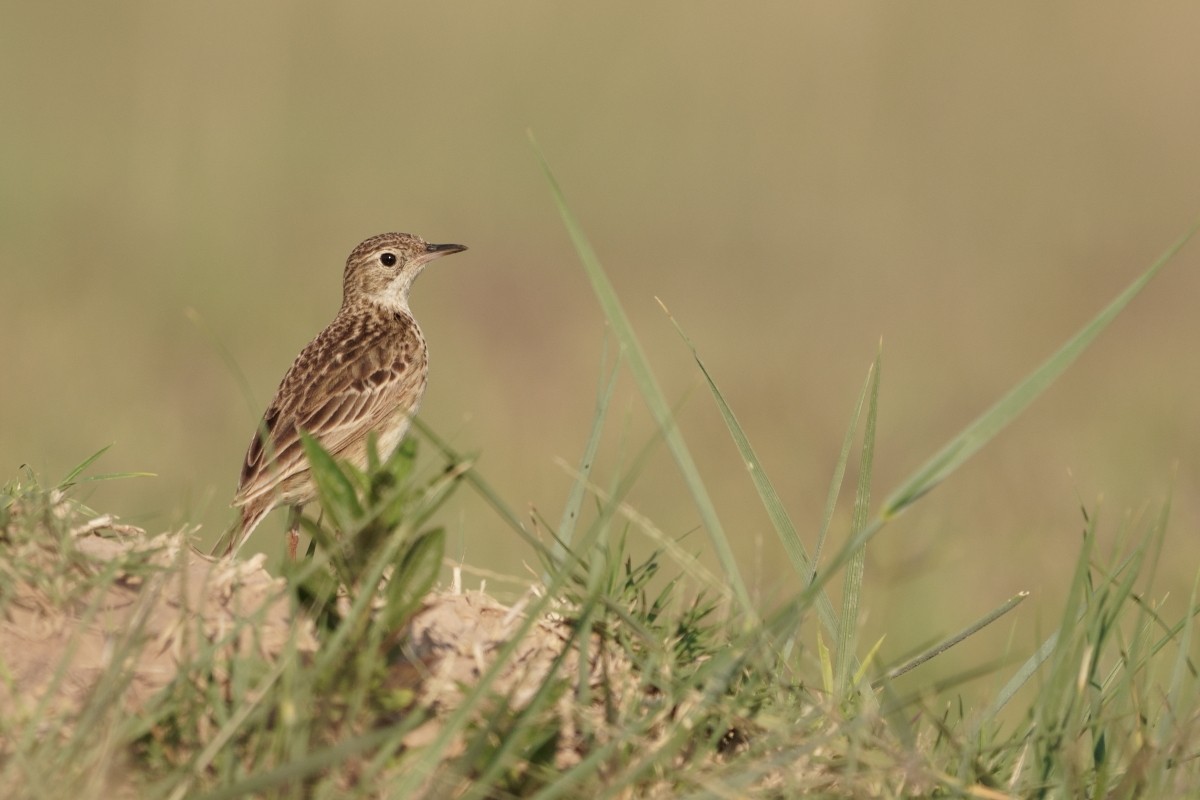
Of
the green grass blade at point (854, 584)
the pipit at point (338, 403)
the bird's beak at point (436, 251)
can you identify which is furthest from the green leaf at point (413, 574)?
the bird's beak at point (436, 251)

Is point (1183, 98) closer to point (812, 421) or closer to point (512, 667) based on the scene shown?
point (812, 421)

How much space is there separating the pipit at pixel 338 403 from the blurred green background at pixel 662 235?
1150mm

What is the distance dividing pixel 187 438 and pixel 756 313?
5.66 meters

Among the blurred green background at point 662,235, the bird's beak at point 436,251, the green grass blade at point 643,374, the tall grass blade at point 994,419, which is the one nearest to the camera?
the tall grass blade at point 994,419

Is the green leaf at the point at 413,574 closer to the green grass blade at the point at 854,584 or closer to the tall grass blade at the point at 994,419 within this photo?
the tall grass blade at the point at 994,419

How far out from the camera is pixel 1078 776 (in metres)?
2.97

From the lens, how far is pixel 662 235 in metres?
16.8

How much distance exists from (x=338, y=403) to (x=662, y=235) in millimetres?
10499

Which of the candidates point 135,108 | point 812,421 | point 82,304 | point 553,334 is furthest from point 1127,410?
point 135,108

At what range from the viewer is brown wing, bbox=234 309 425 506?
630 centimetres

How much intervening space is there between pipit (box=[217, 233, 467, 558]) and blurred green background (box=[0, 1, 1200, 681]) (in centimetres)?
115

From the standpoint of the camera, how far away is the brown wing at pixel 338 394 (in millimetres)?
6297

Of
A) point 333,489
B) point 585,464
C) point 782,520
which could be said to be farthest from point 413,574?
point 782,520

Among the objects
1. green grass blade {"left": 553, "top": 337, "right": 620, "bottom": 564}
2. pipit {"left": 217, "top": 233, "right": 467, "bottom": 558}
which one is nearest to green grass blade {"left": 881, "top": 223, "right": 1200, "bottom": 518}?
green grass blade {"left": 553, "top": 337, "right": 620, "bottom": 564}
